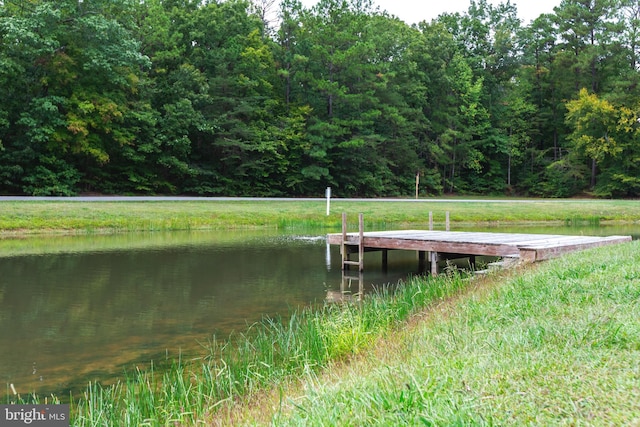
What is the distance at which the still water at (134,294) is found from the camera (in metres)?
6.62

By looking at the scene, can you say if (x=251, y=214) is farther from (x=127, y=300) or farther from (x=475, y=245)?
(x=127, y=300)

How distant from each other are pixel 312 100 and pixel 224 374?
132 ft

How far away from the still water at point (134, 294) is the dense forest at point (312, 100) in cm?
1597

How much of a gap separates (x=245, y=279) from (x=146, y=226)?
11452 millimetres

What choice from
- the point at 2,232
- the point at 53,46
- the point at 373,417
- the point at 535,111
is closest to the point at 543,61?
the point at 535,111

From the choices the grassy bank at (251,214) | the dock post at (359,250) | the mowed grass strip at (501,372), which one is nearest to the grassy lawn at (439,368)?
the mowed grass strip at (501,372)

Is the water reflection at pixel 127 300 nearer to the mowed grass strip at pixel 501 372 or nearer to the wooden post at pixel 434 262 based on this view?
the wooden post at pixel 434 262

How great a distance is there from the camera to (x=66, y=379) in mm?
5898

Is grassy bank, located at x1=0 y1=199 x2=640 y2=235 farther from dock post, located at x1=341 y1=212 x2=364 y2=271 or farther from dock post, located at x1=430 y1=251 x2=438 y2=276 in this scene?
dock post, located at x1=430 y1=251 x2=438 y2=276

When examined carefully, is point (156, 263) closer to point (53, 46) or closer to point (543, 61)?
point (53, 46)

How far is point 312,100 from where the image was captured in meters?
44.6

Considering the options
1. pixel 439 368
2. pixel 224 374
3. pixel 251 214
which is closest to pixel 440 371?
pixel 439 368

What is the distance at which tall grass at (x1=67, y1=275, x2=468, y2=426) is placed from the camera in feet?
14.8

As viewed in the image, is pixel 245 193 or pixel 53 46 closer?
Answer: pixel 53 46
